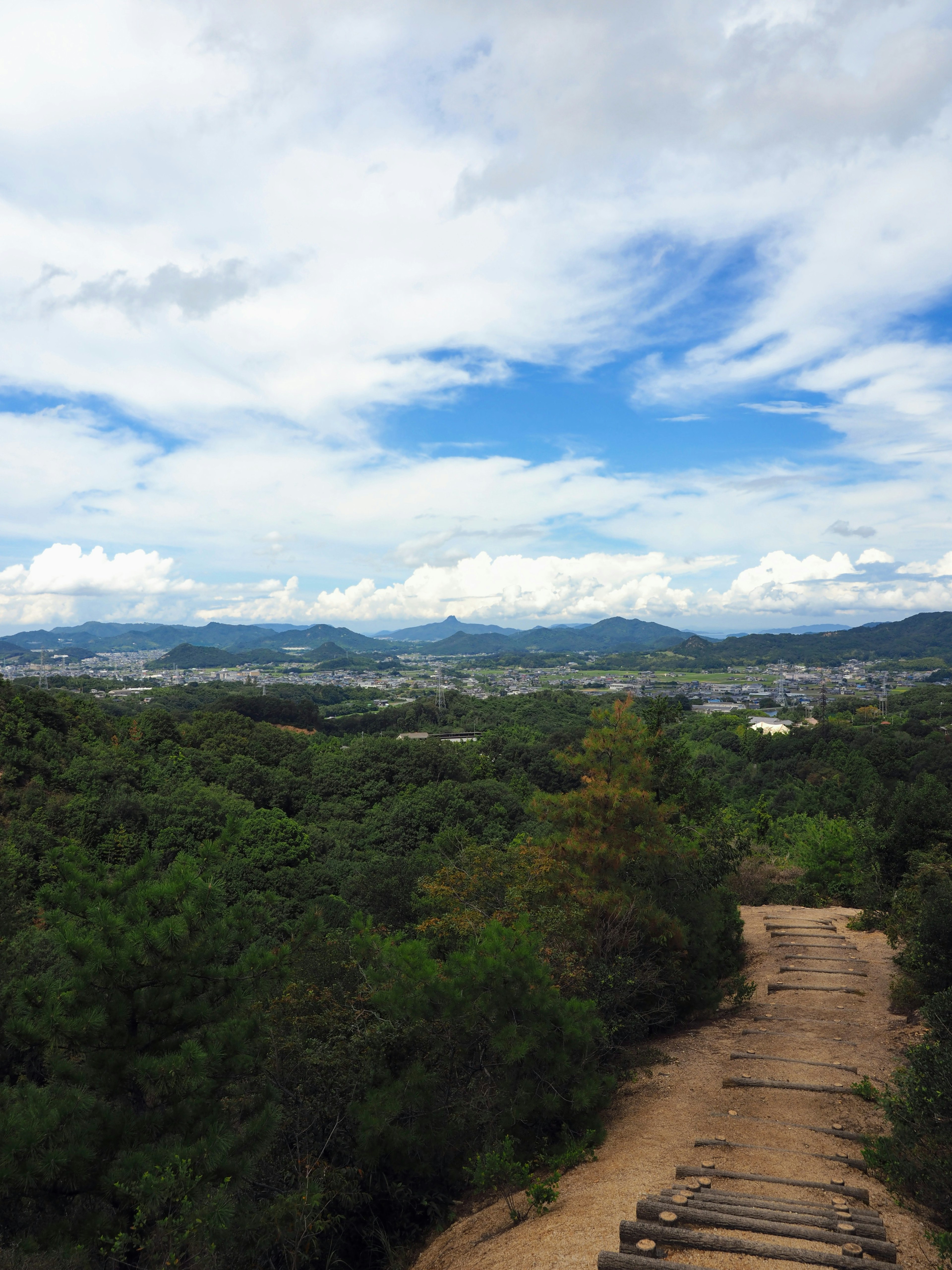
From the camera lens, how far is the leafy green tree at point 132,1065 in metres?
6.02

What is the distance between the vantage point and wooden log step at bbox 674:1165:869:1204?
6340 millimetres

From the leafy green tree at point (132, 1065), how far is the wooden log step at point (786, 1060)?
292 inches

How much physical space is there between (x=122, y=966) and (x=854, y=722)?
259ft

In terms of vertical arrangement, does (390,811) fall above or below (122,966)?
below

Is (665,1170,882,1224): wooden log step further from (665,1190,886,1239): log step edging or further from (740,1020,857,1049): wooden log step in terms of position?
(740,1020,857,1049): wooden log step

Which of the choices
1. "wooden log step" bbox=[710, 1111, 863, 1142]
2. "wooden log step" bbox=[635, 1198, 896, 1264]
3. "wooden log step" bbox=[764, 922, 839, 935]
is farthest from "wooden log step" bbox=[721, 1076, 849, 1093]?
"wooden log step" bbox=[764, 922, 839, 935]

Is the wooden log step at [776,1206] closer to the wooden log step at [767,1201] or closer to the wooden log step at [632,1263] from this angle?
the wooden log step at [767,1201]

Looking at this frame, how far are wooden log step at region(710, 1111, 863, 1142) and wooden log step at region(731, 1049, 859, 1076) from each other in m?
1.85

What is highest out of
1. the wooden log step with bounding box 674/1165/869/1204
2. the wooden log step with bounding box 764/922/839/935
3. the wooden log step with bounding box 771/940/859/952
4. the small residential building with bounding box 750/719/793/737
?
the wooden log step with bounding box 674/1165/869/1204

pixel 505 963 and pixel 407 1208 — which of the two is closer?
pixel 505 963

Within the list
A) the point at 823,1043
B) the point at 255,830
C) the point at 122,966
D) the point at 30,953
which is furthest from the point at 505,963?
the point at 255,830

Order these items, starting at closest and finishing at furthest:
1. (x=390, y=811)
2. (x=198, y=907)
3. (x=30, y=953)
Answer: (x=198, y=907) < (x=30, y=953) < (x=390, y=811)

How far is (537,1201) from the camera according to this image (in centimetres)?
688

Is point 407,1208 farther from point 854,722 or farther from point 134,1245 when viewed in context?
point 854,722
